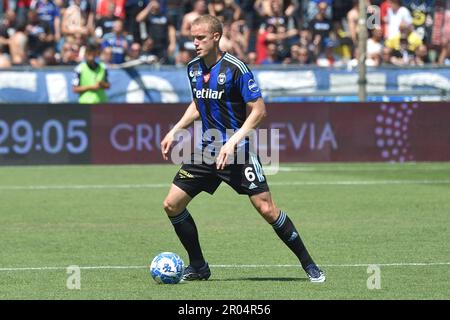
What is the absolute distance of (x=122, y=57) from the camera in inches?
984

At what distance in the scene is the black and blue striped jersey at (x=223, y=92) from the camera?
9555 mm

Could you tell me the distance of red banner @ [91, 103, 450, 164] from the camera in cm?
2189

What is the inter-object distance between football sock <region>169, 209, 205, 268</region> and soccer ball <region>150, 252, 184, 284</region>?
347 mm

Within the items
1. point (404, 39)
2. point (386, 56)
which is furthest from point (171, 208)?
point (404, 39)

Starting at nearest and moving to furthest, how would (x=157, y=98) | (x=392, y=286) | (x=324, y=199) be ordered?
(x=392, y=286)
(x=324, y=199)
(x=157, y=98)

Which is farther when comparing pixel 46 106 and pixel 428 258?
pixel 46 106

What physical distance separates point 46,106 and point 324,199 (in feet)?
23.1

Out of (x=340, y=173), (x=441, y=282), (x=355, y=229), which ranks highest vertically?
(x=441, y=282)

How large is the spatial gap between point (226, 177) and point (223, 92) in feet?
2.30

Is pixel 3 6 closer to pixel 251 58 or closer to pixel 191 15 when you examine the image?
pixel 191 15

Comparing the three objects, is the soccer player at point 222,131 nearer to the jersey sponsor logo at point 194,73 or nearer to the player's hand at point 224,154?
the jersey sponsor logo at point 194,73
